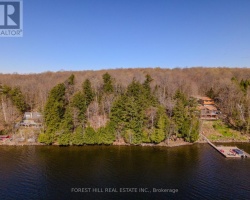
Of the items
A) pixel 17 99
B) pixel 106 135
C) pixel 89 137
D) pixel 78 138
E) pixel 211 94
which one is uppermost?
pixel 211 94

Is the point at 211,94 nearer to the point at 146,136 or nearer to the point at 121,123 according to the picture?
the point at 146,136

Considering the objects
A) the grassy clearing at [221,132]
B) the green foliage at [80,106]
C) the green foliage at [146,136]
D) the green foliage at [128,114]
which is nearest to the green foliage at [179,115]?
the green foliage at [146,136]

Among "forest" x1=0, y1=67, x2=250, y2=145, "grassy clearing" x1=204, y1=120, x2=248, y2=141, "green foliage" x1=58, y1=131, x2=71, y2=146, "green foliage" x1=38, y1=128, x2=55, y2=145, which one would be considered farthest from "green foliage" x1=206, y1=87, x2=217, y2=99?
"green foliage" x1=38, y1=128, x2=55, y2=145

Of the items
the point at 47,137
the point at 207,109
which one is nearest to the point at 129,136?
the point at 47,137

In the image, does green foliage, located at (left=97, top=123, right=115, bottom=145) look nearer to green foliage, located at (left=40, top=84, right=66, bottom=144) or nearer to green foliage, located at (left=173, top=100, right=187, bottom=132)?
green foliage, located at (left=40, top=84, right=66, bottom=144)

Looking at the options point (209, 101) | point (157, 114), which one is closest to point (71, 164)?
point (157, 114)

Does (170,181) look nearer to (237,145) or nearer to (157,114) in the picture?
(157,114)
